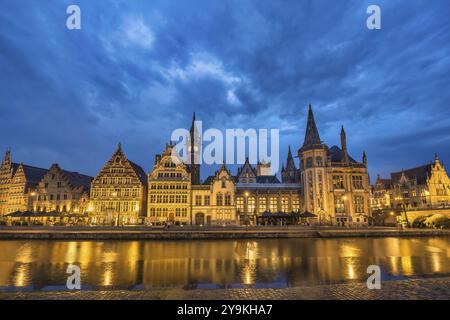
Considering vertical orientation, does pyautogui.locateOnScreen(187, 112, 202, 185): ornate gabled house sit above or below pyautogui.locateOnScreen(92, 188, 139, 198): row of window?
above

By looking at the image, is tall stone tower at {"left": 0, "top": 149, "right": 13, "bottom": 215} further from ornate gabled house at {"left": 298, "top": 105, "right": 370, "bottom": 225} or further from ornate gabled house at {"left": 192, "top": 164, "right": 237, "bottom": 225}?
ornate gabled house at {"left": 298, "top": 105, "right": 370, "bottom": 225}

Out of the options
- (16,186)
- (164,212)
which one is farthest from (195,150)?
(16,186)

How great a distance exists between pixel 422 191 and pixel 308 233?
5141 cm

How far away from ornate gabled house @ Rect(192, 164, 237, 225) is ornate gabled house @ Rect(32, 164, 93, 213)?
88.3 feet

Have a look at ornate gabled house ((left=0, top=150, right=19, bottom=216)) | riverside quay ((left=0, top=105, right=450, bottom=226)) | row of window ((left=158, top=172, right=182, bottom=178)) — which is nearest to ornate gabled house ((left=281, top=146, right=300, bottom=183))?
riverside quay ((left=0, top=105, right=450, bottom=226))

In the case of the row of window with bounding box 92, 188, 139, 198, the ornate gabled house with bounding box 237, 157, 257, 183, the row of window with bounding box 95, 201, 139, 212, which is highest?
the ornate gabled house with bounding box 237, 157, 257, 183

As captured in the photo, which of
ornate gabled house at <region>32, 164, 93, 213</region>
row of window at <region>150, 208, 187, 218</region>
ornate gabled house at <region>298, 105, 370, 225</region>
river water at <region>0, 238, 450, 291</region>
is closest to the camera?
river water at <region>0, 238, 450, 291</region>

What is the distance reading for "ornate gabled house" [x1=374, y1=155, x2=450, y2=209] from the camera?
68812 mm

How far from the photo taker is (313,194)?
6475cm

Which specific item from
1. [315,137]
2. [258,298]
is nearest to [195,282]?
[258,298]

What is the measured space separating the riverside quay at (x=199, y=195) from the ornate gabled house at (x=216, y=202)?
0.75 feet

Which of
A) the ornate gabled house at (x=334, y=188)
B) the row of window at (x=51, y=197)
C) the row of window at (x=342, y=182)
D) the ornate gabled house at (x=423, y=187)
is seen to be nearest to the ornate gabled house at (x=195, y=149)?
the ornate gabled house at (x=334, y=188)

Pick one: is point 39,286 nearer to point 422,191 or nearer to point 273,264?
point 273,264

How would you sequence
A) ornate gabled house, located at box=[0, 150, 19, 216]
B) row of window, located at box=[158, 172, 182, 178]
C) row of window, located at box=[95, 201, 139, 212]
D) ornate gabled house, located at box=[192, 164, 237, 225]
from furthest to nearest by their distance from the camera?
ornate gabled house, located at box=[0, 150, 19, 216], row of window, located at box=[158, 172, 182, 178], ornate gabled house, located at box=[192, 164, 237, 225], row of window, located at box=[95, 201, 139, 212]
